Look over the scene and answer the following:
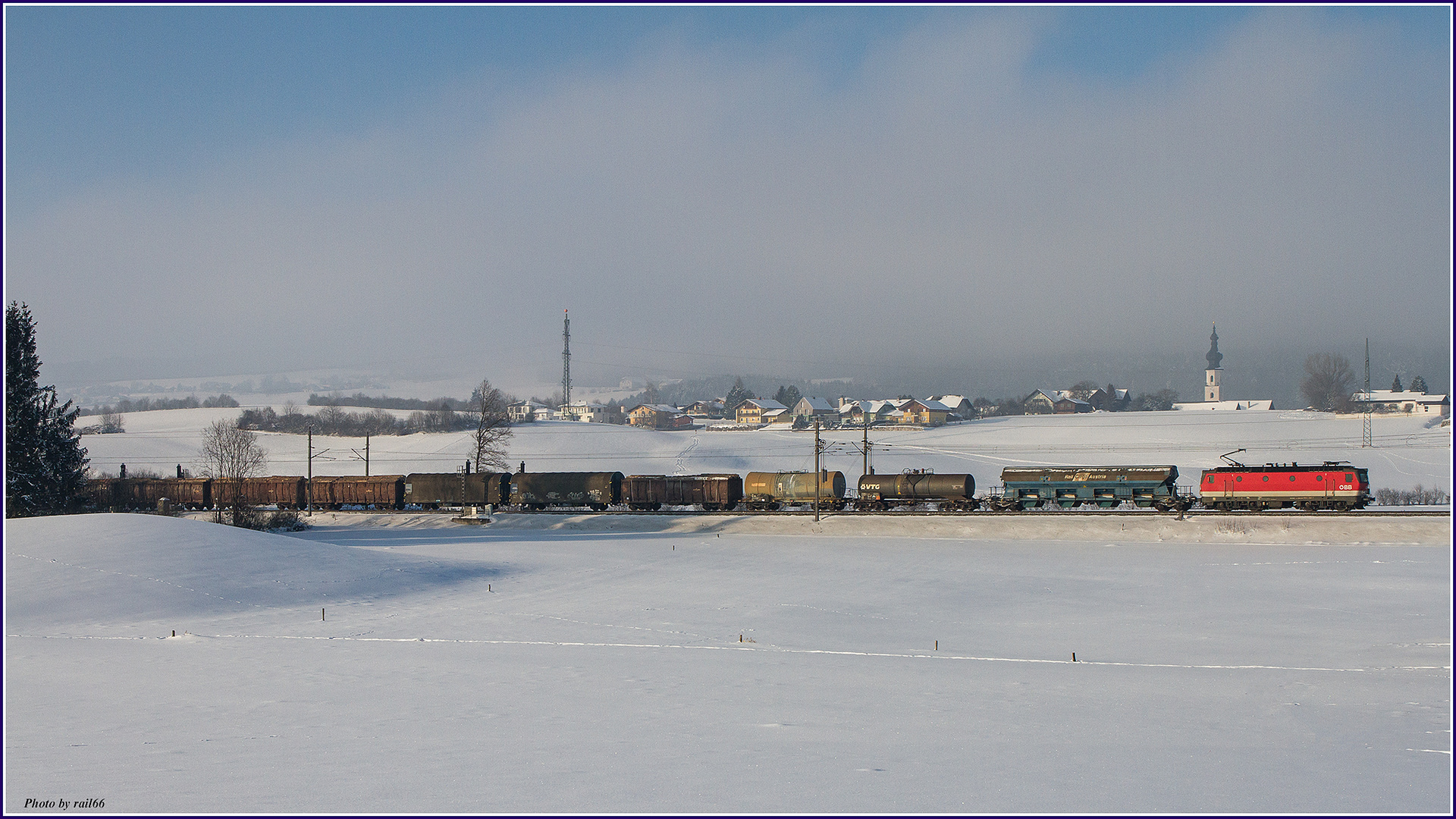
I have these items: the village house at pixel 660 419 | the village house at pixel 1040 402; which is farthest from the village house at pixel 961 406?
the village house at pixel 660 419

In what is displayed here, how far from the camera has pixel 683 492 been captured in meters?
59.7

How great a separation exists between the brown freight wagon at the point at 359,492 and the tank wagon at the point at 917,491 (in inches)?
1276

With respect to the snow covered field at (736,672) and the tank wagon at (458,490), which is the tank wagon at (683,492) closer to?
the tank wagon at (458,490)

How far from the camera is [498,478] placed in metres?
62.8

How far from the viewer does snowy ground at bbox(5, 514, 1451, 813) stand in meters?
11.3

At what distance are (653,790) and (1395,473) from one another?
9111cm

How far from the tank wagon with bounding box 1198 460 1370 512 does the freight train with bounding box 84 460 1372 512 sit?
0.05m

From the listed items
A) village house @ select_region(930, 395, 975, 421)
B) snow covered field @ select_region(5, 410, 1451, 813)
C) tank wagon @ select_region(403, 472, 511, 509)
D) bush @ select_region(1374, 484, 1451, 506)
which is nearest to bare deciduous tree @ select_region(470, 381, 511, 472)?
tank wagon @ select_region(403, 472, 511, 509)

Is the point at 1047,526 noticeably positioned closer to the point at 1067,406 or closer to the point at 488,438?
the point at 488,438

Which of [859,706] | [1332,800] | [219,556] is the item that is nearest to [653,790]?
[859,706]

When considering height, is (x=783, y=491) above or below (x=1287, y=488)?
below

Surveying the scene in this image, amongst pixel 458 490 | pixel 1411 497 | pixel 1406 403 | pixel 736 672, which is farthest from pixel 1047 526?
pixel 1406 403

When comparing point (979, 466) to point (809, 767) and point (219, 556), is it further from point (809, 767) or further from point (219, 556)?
point (809, 767)

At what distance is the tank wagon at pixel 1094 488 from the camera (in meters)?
51.0
